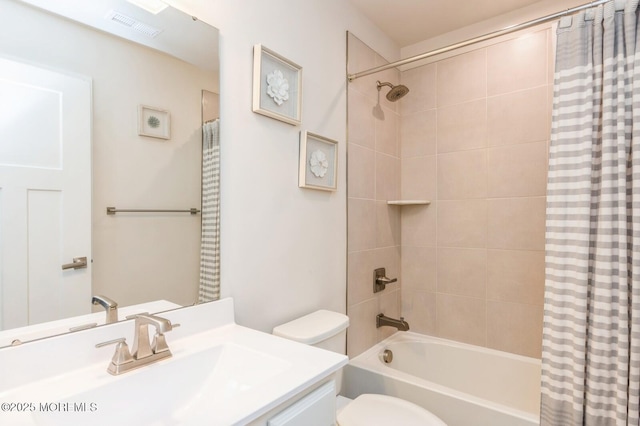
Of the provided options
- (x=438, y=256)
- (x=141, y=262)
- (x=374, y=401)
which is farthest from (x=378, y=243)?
(x=141, y=262)

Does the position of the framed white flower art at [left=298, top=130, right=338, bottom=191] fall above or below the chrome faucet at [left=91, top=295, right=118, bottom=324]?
above

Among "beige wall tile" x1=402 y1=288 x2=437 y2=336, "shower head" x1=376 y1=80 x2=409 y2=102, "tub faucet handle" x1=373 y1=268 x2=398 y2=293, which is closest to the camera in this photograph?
"shower head" x1=376 y1=80 x2=409 y2=102

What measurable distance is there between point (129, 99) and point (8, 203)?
428mm

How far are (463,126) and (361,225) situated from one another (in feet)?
3.21

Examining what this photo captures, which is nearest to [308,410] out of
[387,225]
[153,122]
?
[153,122]

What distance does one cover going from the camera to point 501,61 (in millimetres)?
2078

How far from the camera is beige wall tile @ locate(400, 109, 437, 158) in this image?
2.34 metres

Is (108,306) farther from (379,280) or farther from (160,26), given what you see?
(379,280)

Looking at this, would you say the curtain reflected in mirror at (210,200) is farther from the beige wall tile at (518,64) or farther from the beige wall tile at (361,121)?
the beige wall tile at (518,64)

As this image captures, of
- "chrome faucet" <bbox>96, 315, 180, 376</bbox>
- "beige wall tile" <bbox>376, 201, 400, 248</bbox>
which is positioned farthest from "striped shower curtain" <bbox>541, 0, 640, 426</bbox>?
"chrome faucet" <bbox>96, 315, 180, 376</bbox>

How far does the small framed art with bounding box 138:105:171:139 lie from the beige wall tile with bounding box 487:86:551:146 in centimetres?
188

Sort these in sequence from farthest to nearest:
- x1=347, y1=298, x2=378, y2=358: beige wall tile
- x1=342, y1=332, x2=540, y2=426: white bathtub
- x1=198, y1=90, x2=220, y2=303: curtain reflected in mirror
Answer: x1=347, y1=298, x2=378, y2=358: beige wall tile < x1=342, y1=332, x2=540, y2=426: white bathtub < x1=198, y1=90, x2=220, y2=303: curtain reflected in mirror

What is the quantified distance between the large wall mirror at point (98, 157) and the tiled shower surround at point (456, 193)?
3.29 feet

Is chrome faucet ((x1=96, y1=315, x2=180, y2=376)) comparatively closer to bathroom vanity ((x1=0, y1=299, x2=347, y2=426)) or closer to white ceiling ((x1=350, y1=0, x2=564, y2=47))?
bathroom vanity ((x1=0, y1=299, x2=347, y2=426))
